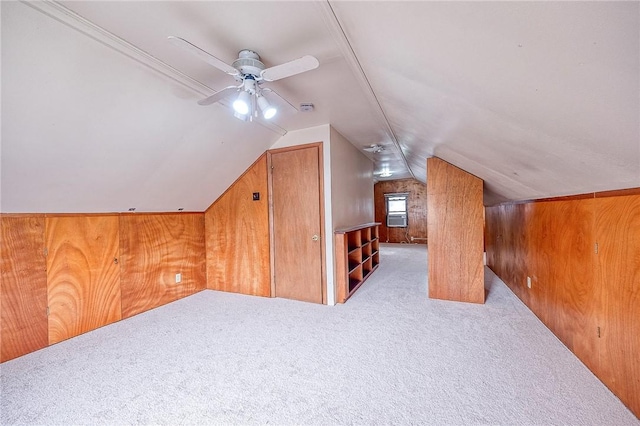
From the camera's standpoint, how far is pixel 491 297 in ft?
10.4

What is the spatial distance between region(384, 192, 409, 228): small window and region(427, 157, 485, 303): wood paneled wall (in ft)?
17.5

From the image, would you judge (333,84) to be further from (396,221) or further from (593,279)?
(396,221)

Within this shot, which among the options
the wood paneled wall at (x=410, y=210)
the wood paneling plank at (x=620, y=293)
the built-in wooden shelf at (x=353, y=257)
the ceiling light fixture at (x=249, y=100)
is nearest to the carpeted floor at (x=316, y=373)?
the wood paneling plank at (x=620, y=293)

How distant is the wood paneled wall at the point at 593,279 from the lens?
54.5 inches

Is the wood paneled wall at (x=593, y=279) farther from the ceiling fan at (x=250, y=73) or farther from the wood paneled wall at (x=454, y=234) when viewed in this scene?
the ceiling fan at (x=250, y=73)

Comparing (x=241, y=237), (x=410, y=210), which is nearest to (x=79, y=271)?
(x=241, y=237)

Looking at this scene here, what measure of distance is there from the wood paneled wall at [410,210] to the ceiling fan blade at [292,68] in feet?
24.8

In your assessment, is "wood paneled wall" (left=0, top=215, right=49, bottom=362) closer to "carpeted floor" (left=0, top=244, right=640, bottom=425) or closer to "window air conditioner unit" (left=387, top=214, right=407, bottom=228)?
"carpeted floor" (left=0, top=244, right=640, bottom=425)

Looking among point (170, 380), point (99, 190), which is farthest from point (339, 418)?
point (99, 190)

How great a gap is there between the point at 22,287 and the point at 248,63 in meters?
2.76

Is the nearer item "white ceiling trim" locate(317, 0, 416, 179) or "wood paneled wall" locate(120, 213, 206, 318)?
"white ceiling trim" locate(317, 0, 416, 179)

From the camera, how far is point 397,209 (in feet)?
28.1

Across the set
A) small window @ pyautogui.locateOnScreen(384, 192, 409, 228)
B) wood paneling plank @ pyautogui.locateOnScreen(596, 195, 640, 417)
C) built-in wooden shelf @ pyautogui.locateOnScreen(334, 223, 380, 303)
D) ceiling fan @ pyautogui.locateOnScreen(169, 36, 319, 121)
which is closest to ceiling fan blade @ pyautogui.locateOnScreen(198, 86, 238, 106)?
ceiling fan @ pyautogui.locateOnScreen(169, 36, 319, 121)

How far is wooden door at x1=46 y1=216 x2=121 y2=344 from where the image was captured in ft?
7.69
